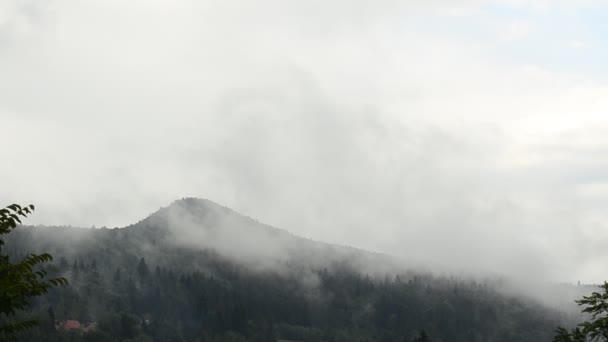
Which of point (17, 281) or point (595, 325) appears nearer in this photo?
point (17, 281)

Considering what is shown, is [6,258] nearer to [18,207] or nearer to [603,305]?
[18,207]

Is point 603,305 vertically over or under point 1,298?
over

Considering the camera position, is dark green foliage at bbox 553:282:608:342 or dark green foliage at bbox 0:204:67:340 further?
dark green foliage at bbox 553:282:608:342

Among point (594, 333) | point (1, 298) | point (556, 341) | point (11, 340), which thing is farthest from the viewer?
point (556, 341)

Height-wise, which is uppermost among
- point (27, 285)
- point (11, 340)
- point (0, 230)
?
point (0, 230)

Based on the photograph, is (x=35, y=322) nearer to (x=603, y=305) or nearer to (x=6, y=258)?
(x=6, y=258)

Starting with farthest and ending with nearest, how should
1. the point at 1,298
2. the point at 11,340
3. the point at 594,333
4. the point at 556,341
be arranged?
the point at 556,341 → the point at 594,333 → the point at 11,340 → the point at 1,298

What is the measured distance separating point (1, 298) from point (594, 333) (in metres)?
40.2

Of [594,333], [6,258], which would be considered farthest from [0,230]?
[594,333]

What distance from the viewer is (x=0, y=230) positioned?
36812 millimetres

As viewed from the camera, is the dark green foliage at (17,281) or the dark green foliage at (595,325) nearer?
the dark green foliage at (17,281)

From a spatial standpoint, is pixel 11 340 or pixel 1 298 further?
pixel 11 340

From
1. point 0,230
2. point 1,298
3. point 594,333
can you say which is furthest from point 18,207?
point 594,333

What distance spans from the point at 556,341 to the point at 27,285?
4161 centimetres
